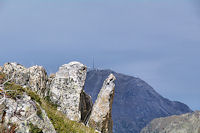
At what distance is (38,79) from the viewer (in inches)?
1483

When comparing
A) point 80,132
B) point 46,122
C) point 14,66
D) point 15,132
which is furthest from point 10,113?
point 14,66

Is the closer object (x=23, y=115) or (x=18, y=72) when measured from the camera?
(x=23, y=115)

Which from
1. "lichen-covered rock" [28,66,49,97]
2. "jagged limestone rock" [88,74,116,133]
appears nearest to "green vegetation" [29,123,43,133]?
"jagged limestone rock" [88,74,116,133]

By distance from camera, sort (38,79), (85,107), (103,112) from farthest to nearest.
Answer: (38,79) < (85,107) < (103,112)

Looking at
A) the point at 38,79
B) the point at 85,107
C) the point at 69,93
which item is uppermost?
the point at 38,79

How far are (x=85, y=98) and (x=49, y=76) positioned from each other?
5.85 m

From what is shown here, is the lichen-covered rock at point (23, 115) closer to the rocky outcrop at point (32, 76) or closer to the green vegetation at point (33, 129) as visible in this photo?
the green vegetation at point (33, 129)

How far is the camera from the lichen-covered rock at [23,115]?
13008 millimetres

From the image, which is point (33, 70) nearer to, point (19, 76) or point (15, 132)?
point (19, 76)

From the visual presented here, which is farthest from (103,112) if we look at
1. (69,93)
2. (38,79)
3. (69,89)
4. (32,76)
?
(32,76)

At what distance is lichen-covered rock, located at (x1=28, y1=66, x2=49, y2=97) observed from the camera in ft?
119

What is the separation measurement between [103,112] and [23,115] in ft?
67.4

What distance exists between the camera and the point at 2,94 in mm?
13875

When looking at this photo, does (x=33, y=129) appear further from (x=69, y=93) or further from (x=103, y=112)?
(x=103, y=112)
